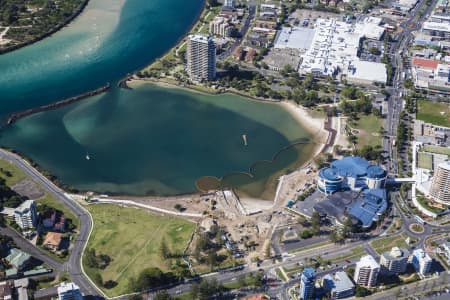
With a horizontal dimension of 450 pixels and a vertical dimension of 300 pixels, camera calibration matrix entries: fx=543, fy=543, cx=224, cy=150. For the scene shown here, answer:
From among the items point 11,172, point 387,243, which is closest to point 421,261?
point 387,243

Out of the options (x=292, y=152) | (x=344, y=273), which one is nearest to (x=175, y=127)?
(x=292, y=152)

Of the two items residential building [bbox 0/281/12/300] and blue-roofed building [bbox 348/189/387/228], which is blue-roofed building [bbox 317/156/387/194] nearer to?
blue-roofed building [bbox 348/189/387/228]

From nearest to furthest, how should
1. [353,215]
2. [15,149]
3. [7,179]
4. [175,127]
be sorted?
[353,215] < [7,179] < [15,149] < [175,127]

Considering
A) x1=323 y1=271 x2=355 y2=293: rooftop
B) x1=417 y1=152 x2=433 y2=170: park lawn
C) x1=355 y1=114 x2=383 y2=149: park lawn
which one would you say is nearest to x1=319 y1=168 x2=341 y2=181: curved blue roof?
x1=355 y1=114 x2=383 y2=149: park lawn

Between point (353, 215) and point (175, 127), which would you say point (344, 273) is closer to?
point (353, 215)

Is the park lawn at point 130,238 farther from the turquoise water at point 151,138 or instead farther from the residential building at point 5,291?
the residential building at point 5,291

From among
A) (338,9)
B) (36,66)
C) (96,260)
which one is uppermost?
(338,9)
